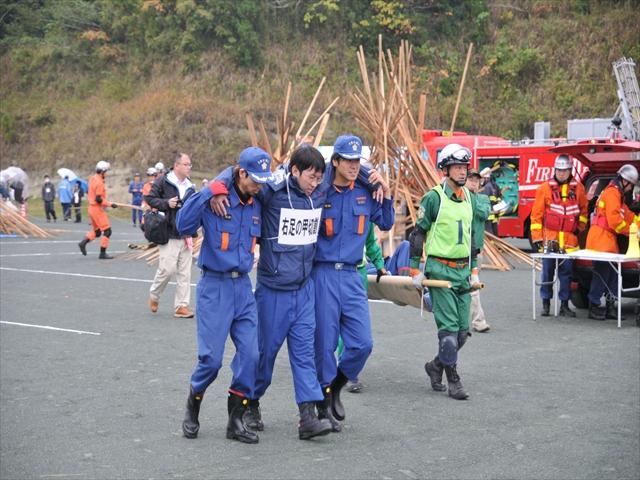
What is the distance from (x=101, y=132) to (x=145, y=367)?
118 feet

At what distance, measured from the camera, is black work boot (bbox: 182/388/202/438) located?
A: 282 inches

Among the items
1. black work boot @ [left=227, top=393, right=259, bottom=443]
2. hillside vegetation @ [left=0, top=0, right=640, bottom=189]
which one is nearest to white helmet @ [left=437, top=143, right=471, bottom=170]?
black work boot @ [left=227, top=393, right=259, bottom=443]

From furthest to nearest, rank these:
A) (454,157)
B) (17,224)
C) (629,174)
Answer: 1. (17,224)
2. (629,174)
3. (454,157)

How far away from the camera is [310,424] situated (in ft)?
23.2

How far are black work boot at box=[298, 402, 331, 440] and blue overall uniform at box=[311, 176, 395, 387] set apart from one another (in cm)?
41

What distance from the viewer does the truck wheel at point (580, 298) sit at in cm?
1362

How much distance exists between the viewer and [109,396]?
8523 millimetres

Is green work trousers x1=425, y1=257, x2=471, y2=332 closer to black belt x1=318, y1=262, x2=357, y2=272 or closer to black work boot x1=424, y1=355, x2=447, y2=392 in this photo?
black work boot x1=424, y1=355, x2=447, y2=392

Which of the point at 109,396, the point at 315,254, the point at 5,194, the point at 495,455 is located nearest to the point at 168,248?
the point at 109,396

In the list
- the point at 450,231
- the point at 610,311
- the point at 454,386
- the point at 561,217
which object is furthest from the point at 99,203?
the point at 454,386

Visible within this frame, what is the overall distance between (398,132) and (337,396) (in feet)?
31.8

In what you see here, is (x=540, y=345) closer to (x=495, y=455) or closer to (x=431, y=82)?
(x=495, y=455)

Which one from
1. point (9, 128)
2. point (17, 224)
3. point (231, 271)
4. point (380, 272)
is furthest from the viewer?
point (9, 128)

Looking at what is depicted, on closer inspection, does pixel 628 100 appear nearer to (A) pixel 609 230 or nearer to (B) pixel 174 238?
(A) pixel 609 230
